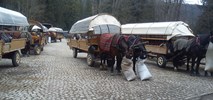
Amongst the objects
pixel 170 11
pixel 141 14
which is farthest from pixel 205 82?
pixel 141 14

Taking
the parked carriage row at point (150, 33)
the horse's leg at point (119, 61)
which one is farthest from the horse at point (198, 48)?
the horse's leg at point (119, 61)

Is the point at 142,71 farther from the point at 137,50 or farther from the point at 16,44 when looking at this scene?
the point at 16,44

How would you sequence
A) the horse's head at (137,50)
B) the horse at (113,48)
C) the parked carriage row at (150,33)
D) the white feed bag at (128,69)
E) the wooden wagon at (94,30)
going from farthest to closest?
the parked carriage row at (150,33)
the wooden wagon at (94,30)
the horse at (113,48)
the horse's head at (137,50)
the white feed bag at (128,69)

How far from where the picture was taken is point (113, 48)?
45.7 feet

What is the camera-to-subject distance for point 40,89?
10.2 metres

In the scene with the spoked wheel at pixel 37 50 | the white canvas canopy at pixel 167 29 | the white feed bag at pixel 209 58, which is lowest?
the spoked wheel at pixel 37 50

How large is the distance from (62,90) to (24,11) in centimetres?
4899

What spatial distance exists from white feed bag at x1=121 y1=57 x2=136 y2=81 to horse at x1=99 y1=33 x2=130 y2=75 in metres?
0.27

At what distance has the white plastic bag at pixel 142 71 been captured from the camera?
41.2ft

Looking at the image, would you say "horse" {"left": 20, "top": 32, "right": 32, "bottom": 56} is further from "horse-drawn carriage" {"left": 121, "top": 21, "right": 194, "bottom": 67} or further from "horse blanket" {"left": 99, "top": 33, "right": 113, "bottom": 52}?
"horse blanket" {"left": 99, "top": 33, "right": 113, "bottom": 52}

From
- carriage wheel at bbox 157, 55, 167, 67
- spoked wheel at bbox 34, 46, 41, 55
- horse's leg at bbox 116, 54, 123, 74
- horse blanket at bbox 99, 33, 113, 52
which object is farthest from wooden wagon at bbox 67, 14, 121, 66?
spoked wheel at bbox 34, 46, 41, 55

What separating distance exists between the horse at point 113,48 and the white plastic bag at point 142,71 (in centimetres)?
54

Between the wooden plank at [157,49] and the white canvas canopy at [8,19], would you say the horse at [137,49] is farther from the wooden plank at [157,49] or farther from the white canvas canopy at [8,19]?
the white canvas canopy at [8,19]

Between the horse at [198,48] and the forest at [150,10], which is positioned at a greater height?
the forest at [150,10]
